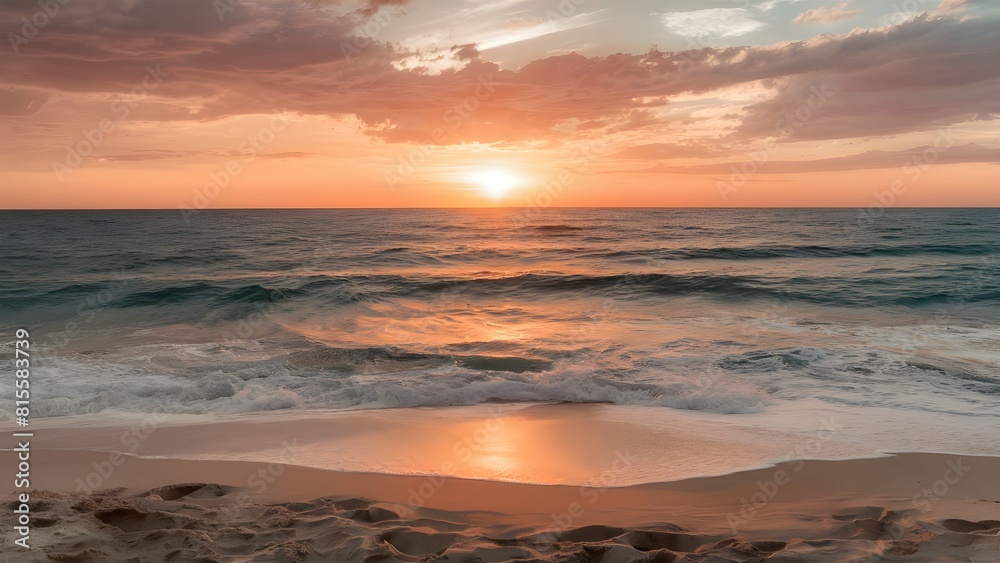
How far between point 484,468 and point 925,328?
44.6 feet

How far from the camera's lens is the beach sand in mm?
4031

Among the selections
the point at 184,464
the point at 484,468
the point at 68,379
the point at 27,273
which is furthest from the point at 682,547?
the point at 27,273

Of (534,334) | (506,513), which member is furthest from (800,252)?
(506,513)

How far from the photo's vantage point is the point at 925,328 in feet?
48.7

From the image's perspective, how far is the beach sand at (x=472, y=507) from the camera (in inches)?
159

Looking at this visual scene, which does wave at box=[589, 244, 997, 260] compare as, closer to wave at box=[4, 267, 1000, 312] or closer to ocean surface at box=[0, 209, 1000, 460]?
ocean surface at box=[0, 209, 1000, 460]

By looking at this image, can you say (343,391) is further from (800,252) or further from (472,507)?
(800,252)

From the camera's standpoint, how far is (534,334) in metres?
15.0

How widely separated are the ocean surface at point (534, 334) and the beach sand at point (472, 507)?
1472 millimetres

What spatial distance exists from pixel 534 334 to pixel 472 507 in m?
9.89

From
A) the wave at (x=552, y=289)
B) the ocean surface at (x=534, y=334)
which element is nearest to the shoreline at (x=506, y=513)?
the ocean surface at (x=534, y=334)

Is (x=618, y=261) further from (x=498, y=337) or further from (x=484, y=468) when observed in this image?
(x=484, y=468)

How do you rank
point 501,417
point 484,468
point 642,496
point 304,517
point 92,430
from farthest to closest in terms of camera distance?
point 501,417
point 92,430
point 484,468
point 642,496
point 304,517

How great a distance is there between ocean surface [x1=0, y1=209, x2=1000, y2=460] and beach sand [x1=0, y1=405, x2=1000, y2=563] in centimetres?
147
